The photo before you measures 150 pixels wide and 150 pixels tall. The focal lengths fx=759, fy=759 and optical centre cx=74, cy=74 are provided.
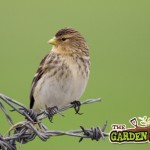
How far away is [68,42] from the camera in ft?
23.9

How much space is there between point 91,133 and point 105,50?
31.2 feet

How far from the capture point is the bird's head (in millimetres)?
7160

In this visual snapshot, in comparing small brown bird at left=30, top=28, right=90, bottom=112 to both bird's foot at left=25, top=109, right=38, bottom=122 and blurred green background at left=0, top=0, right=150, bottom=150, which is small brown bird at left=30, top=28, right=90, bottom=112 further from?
bird's foot at left=25, top=109, right=38, bottom=122

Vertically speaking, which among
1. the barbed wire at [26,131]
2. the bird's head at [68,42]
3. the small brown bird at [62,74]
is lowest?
the barbed wire at [26,131]

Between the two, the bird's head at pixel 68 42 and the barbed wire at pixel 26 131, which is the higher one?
the bird's head at pixel 68 42

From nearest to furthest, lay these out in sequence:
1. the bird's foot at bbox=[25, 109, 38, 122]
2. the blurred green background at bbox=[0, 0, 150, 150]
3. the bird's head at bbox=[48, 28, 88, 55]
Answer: the bird's foot at bbox=[25, 109, 38, 122], the bird's head at bbox=[48, 28, 88, 55], the blurred green background at bbox=[0, 0, 150, 150]

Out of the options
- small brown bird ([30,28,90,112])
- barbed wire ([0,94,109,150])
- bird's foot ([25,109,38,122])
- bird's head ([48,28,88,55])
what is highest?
bird's head ([48,28,88,55])

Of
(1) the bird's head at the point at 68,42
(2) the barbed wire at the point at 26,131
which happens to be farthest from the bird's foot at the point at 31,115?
(1) the bird's head at the point at 68,42

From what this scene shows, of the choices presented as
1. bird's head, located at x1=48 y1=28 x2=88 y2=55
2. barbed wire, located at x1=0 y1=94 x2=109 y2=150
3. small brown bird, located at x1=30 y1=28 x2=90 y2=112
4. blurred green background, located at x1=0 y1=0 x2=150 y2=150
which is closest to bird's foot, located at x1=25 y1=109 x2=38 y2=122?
barbed wire, located at x1=0 y1=94 x2=109 y2=150

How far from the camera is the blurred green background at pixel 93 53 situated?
10148 mm

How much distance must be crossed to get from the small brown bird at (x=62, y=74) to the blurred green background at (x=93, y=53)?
55.6 inches

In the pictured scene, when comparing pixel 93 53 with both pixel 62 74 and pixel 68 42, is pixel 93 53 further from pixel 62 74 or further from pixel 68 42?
pixel 62 74

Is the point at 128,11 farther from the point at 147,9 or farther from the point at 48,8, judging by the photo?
the point at 48,8

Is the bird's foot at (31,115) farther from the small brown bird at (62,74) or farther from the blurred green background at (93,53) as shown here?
the blurred green background at (93,53)
